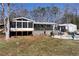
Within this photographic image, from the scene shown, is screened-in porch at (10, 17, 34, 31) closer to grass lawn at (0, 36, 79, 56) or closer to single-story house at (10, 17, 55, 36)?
single-story house at (10, 17, 55, 36)

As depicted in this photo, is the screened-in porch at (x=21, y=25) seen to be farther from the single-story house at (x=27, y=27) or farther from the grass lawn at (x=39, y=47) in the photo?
the grass lawn at (x=39, y=47)

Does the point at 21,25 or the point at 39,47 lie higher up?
the point at 21,25

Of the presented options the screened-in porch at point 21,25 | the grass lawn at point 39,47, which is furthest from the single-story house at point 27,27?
the grass lawn at point 39,47

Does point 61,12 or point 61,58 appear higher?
point 61,12

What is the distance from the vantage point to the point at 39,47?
891 centimetres

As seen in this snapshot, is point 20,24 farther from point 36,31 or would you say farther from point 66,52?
point 66,52

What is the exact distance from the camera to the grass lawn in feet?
29.1

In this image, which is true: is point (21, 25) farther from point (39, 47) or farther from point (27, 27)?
point (39, 47)

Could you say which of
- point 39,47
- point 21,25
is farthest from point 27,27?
point 39,47

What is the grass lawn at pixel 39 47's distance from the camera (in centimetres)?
888

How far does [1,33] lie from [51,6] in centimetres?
96

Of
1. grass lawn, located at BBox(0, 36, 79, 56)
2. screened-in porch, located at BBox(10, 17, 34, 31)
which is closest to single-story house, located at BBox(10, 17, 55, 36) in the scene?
screened-in porch, located at BBox(10, 17, 34, 31)

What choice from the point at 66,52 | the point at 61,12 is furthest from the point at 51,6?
the point at 66,52

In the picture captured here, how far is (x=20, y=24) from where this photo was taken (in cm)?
895
